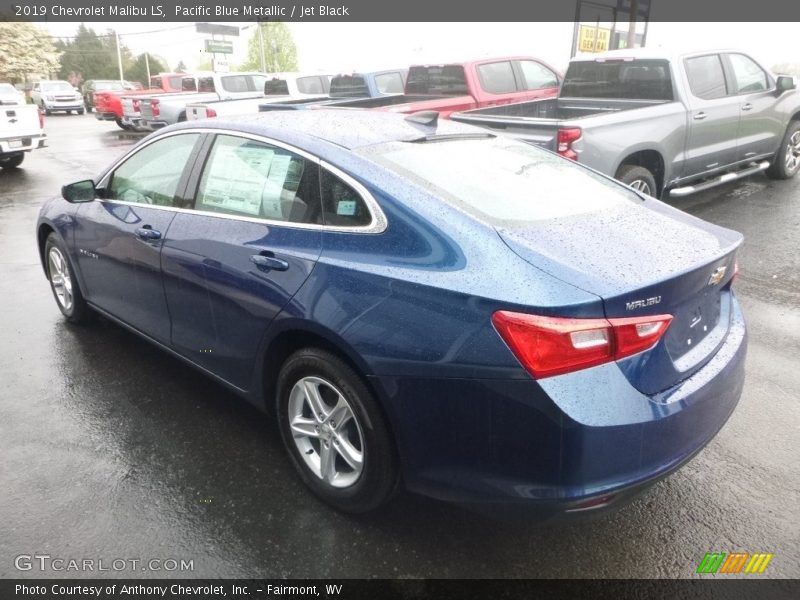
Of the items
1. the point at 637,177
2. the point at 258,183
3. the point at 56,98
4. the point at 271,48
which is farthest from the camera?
the point at 271,48

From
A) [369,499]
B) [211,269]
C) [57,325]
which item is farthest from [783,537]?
[57,325]

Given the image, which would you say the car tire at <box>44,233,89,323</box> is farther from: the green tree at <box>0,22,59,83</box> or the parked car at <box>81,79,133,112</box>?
the green tree at <box>0,22,59,83</box>

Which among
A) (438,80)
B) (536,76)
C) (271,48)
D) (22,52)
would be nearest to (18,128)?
(438,80)

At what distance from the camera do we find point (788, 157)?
29.7 ft

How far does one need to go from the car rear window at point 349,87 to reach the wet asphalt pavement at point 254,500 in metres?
8.31

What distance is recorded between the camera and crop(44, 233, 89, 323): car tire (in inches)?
181

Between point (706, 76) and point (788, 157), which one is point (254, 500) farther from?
point (788, 157)

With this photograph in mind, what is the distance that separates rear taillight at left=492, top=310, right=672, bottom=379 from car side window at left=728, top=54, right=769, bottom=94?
23.5 feet

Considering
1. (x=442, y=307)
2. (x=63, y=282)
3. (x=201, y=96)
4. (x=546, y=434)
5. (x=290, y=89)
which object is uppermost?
(x=290, y=89)

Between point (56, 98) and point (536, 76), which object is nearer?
point (536, 76)

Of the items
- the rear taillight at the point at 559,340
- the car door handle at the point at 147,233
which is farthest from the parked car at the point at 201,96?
the rear taillight at the point at 559,340

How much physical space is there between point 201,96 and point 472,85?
10.4 m

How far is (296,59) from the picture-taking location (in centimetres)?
7594

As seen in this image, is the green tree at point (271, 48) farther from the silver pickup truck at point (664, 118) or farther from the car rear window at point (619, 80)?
the silver pickup truck at point (664, 118)
